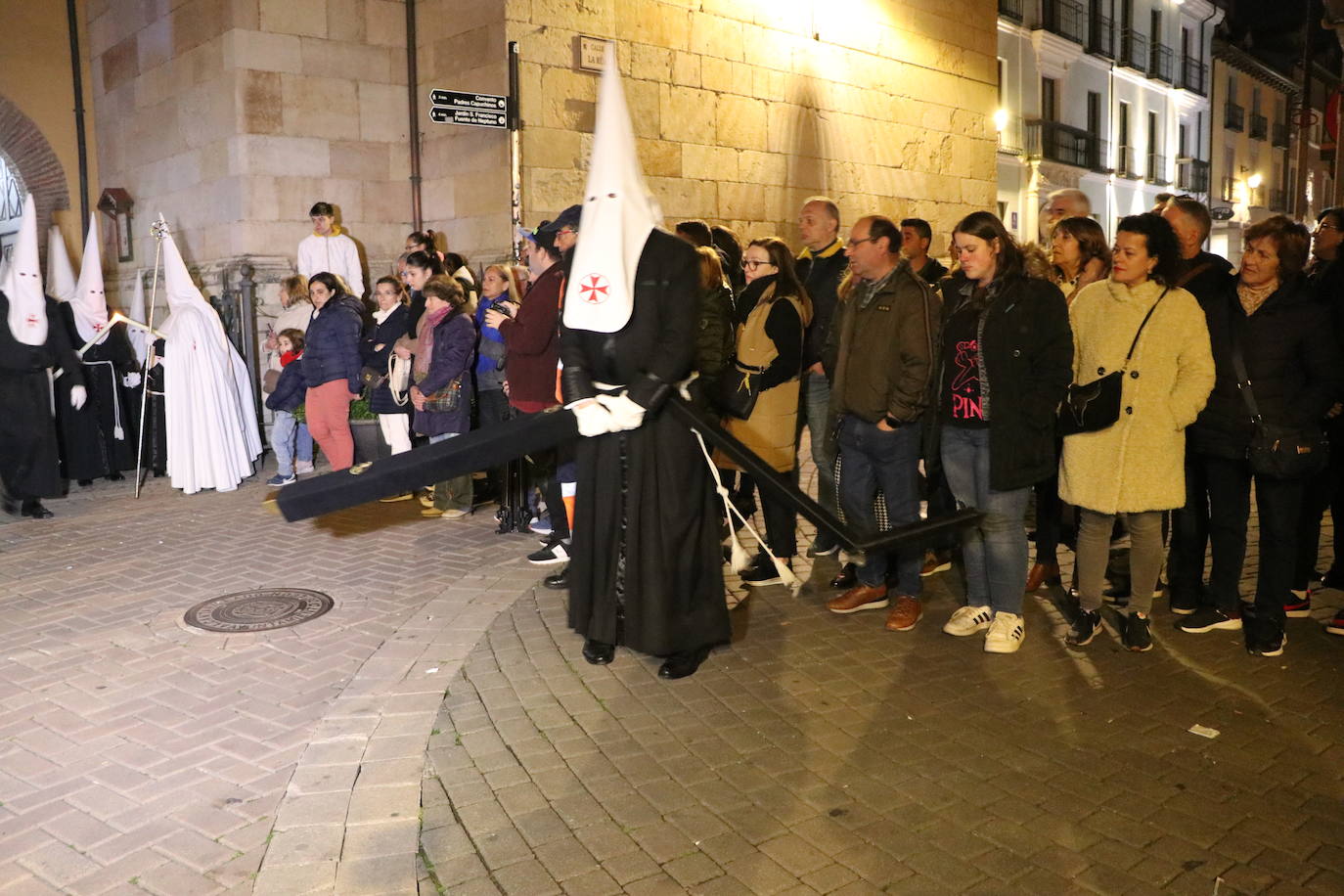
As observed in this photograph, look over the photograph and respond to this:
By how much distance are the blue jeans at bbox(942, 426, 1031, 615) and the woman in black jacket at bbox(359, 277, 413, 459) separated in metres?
5.05

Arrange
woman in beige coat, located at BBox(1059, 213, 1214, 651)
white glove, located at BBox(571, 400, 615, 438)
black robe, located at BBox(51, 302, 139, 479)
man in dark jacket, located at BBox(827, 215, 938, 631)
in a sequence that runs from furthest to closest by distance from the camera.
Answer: black robe, located at BBox(51, 302, 139, 479)
man in dark jacket, located at BBox(827, 215, 938, 631)
woman in beige coat, located at BBox(1059, 213, 1214, 651)
white glove, located at BBox(571, 400, 615, 438)

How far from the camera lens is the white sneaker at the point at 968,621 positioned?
525cm

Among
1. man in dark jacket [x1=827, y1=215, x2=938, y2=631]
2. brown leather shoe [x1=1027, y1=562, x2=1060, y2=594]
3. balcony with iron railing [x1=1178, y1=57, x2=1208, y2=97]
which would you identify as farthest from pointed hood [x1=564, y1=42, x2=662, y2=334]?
balcony with iron railing [x1=1178, y1=57, x2=1208, y2=97]

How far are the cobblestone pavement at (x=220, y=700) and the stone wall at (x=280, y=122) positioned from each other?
205 inches

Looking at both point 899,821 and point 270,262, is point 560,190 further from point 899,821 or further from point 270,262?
point 899,821

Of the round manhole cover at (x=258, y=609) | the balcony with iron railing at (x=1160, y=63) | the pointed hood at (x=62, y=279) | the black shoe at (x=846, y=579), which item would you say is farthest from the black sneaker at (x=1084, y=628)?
the balcony with iron railing at (x=1160, y=63)

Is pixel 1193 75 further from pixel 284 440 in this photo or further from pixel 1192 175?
pixel 284 440

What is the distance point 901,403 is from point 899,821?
7.56 ft

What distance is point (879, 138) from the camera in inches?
576

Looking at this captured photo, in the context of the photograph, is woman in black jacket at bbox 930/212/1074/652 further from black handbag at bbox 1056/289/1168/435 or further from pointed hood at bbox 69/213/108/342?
pointed hood at bbox 69/213/108/342

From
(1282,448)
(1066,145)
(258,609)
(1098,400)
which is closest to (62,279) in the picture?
(258,609)

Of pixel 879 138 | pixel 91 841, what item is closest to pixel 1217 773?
pixel 91 841

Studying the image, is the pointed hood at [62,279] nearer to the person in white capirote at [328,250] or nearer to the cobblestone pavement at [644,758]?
the person in white capirote at [328,250]

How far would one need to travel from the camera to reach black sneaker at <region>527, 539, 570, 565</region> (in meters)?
6.75
